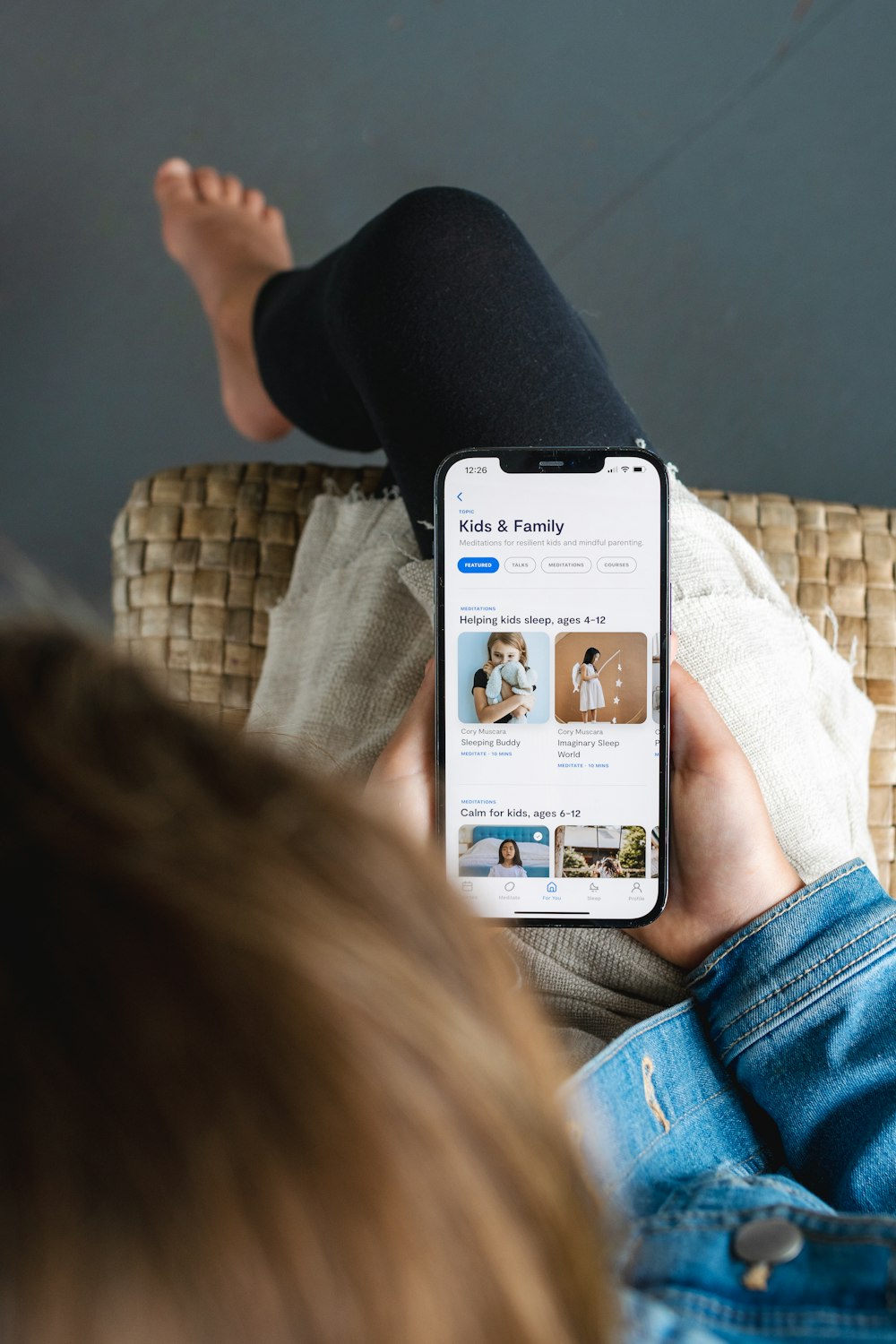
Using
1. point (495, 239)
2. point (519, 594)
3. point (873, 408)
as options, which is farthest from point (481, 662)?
point (873, 408)

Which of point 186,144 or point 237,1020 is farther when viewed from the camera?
point 186,144

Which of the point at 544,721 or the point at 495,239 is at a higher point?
the point at 495,239

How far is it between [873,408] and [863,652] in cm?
36

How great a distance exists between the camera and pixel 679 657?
0.48m

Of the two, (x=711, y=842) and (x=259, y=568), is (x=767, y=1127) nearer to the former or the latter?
(x=711, y=842)

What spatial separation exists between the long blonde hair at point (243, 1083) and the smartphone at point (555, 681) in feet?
0.77

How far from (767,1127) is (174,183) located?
821 millimetres

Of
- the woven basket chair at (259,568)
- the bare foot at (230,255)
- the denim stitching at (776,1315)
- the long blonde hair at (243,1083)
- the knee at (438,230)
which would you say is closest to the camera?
the long blonde hair at (243,1083)

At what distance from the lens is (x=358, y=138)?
88 cm

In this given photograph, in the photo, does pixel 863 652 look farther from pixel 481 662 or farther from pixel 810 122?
pixel 810 122

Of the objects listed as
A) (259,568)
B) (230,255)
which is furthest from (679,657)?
(230,255)

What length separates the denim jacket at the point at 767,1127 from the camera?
29 cm

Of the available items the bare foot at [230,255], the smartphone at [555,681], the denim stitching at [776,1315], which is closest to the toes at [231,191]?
the bare foot at [230,255]

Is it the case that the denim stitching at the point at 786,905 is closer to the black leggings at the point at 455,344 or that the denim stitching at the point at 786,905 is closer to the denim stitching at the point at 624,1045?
the denim stitching at the point at 624,1045
